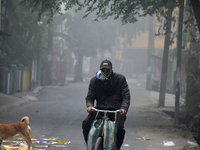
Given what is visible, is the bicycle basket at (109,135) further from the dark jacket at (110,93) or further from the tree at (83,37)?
the tree at (83,37)

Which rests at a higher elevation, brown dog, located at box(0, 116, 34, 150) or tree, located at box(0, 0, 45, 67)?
tree, located at box(0, 0, 45, 67)

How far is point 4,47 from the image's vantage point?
18469 mm

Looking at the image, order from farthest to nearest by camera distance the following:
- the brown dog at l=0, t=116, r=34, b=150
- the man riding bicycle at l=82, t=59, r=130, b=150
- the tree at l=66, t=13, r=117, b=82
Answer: the tree at l=66, t=13, r=117, b=82 → the brown dog at l=0, t=116, r=34, b=150 → the man riding bicycle at l=82, t=59, r=130, b=150

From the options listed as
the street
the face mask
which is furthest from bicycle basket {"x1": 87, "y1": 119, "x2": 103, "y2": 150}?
the street

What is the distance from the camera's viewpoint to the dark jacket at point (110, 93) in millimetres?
5125

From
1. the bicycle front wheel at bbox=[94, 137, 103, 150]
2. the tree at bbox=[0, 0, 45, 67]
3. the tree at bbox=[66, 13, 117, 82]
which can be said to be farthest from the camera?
the tree at bbox=[66, 13, 117, 82]

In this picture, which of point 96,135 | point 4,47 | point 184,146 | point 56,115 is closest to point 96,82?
point 96,135

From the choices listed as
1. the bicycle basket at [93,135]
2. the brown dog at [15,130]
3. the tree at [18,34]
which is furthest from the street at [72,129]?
the tree at [18,34]

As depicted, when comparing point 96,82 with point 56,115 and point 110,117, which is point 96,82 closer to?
point 110,117

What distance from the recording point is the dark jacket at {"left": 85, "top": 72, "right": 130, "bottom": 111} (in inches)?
202

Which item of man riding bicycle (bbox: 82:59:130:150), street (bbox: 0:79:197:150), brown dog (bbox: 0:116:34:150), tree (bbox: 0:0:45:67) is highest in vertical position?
tree (bbox: 0:0:45:67)

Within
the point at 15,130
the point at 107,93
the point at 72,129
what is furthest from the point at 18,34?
the point at 107,93

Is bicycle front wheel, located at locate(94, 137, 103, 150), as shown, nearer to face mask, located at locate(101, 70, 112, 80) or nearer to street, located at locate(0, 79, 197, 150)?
face mask, located at locate(101, 70, 112, 80)

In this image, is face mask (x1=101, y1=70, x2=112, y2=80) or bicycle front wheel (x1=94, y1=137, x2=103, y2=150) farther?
face mask (x1=101, y1=70, x2=112, y2=80)
